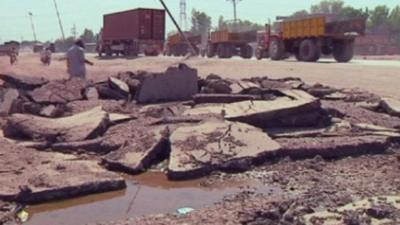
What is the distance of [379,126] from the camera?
8523 mm

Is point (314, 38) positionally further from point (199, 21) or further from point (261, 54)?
point (199, 21)

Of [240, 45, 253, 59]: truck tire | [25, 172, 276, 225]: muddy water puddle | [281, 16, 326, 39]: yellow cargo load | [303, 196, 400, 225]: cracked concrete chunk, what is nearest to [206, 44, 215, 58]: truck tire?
[240, 45, 253, 59]: truck tire

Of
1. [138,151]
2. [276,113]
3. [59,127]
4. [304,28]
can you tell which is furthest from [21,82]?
[304,28]

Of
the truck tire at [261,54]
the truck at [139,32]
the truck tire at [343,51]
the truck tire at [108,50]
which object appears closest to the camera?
the truck tire at [343,51]

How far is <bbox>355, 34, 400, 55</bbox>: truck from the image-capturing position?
59.5m

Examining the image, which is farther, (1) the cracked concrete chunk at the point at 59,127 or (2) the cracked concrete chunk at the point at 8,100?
(2) the cracked concrete chunk at the point at 8,100

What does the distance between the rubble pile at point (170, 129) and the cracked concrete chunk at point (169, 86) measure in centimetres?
2

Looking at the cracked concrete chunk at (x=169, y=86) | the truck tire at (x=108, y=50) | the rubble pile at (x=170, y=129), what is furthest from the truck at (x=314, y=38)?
the truck tire at (x=108, y=50)

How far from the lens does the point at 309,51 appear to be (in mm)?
28656

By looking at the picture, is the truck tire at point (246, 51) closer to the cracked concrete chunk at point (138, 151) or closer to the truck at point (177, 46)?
the truck at point (177, 46)

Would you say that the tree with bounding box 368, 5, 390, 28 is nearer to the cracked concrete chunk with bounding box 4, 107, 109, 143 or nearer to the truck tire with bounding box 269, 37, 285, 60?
the truck tire with bounding box 269, 37, 285, 60

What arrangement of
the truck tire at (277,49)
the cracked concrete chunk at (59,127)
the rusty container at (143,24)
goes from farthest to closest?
the rusty container at (143,24) < the truck tire at (277,49) < the cracked concrete chunk at (59,127)

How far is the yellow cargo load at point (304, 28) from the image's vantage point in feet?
90.2

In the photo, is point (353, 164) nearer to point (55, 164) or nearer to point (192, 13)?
point (55, 164)
